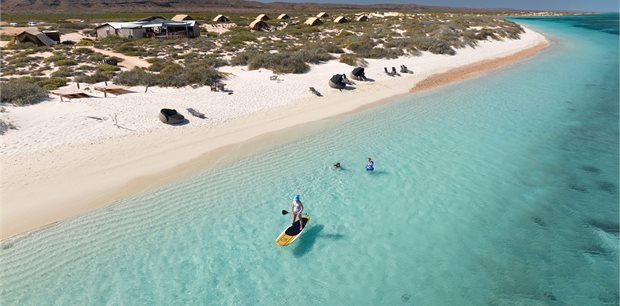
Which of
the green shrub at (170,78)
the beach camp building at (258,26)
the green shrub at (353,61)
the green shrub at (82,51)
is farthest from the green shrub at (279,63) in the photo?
the beach camp building at (258,26)

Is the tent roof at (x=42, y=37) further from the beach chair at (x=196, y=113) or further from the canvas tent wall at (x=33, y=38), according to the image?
the beach chair at (x=196, y=113)

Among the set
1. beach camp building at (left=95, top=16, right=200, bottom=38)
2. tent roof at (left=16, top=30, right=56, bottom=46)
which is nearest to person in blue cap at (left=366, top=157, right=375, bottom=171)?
tent roof at (left=16, top=30, right=56, bottom=46)

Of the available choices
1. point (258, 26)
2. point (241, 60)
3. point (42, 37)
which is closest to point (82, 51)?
point (42, 37)

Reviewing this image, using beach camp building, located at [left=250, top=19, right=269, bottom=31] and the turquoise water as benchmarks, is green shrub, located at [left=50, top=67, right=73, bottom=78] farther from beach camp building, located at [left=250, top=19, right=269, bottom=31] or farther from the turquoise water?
beach camp building, located at [left=250, top=19, right=269, bottom=31]

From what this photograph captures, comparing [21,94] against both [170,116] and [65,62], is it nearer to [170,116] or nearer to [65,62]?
[170,116]

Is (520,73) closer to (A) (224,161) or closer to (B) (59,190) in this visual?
(A) (224,161)

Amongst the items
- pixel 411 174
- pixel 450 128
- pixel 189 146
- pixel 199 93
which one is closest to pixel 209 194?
pixel 189 146
